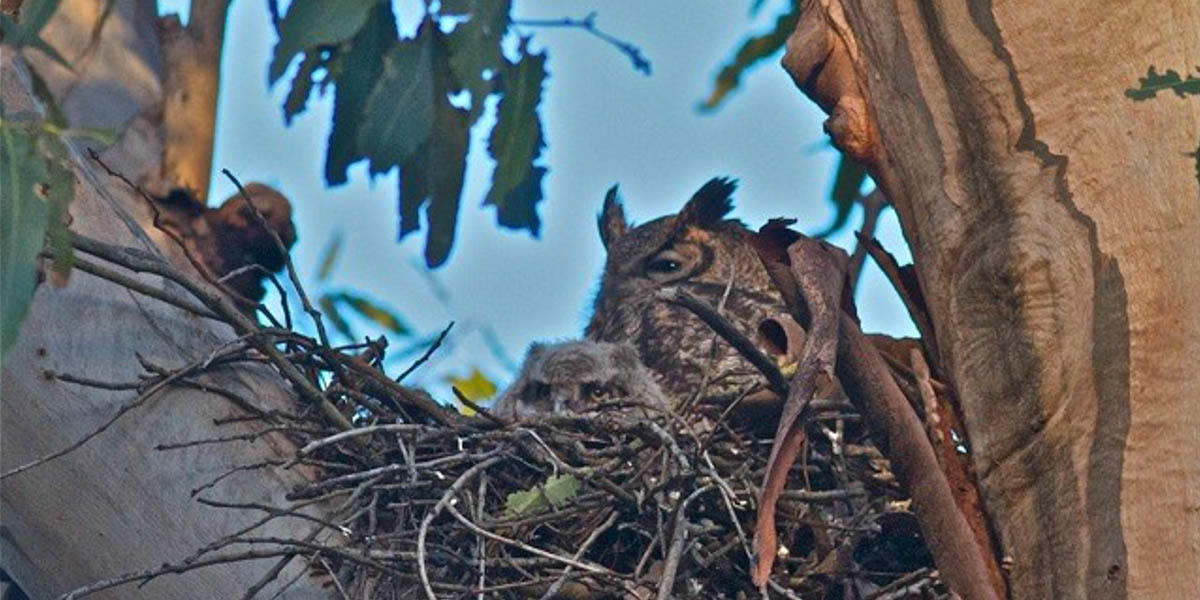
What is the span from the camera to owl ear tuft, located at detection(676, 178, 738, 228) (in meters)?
3.89

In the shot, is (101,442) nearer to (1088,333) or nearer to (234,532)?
(234,532)

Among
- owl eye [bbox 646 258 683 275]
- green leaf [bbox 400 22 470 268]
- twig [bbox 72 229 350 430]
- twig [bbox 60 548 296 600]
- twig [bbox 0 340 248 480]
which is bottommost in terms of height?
twig [bbox 60 548 296 600]

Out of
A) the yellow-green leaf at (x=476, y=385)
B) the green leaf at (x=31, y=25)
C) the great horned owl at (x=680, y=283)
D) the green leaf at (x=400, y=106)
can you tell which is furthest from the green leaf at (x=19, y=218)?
the yellow-green leaf at (x=476, y=385)

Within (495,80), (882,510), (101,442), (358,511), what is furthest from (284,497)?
(495,80)

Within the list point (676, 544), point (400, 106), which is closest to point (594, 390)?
point (400, 106)

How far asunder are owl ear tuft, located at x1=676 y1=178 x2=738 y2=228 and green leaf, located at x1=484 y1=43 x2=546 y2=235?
2.79 feet

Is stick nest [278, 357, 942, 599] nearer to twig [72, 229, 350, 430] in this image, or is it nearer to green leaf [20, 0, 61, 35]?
twig [72, 229, 350, 430]

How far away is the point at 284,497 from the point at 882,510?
0.77 meters

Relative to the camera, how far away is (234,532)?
2254 mm

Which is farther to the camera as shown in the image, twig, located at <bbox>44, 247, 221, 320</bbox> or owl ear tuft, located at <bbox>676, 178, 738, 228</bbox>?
owl ear tuft, located at <bbox>676, 178, 738, 228</bbox>

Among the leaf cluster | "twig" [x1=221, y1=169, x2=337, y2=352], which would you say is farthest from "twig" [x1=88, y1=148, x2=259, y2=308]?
the leaf cluster

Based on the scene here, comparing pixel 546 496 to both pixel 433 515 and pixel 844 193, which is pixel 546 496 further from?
pixel 844 193

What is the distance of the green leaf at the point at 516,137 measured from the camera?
2.92 m

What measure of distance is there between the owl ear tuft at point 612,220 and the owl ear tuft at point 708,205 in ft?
0.64
